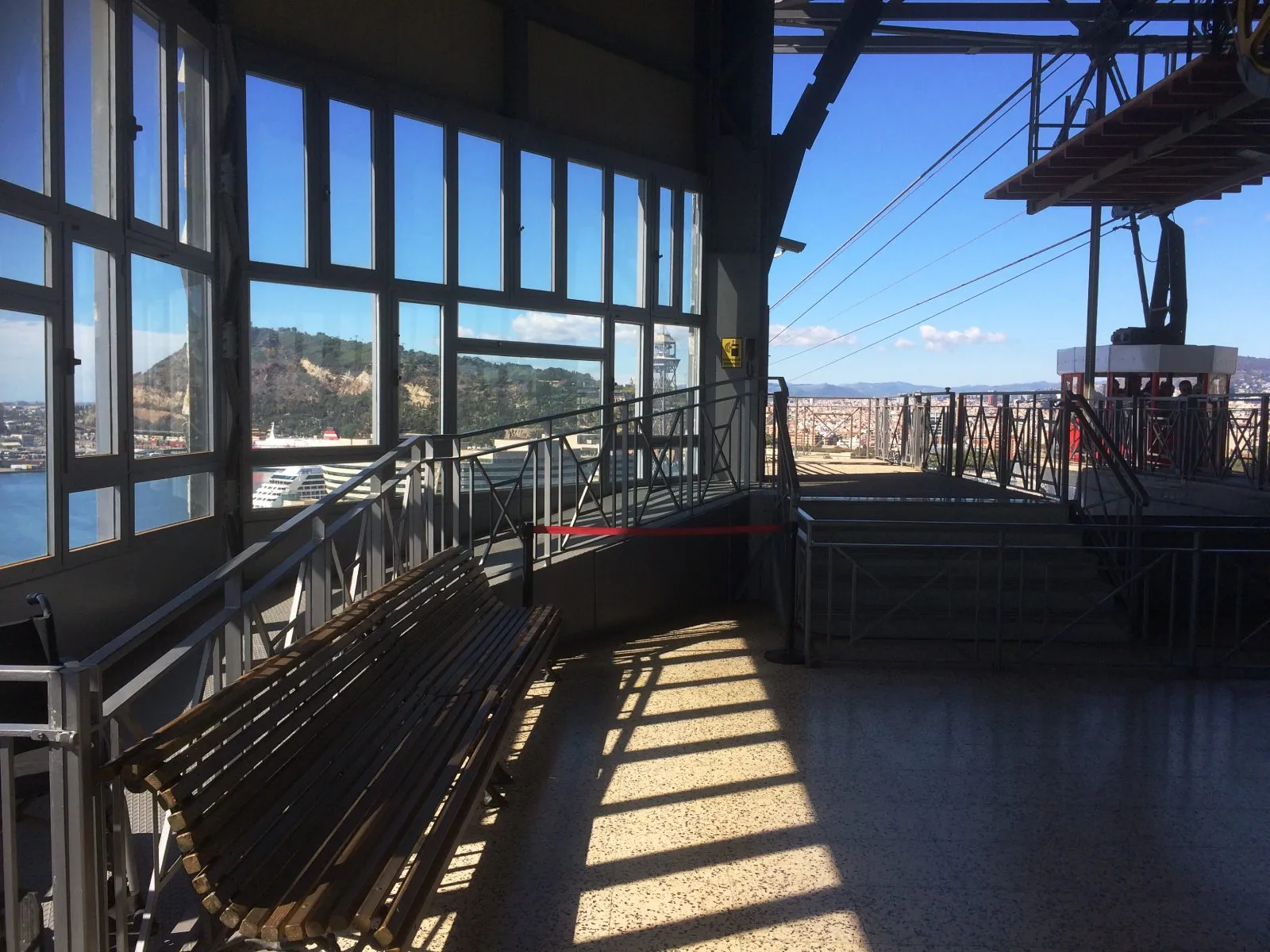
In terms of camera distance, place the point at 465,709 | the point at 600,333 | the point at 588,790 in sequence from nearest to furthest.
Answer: the point at 465,709 → the point at 588,790 → the point at 600,333

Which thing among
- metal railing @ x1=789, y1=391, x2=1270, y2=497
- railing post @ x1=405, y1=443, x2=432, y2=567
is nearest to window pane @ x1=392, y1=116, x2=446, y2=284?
railing post @ x1=405, y1=443, x2=432, y2=567

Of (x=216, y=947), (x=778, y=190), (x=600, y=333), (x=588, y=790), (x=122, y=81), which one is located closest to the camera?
(x=216, y=947)

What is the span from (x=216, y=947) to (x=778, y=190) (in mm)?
10181

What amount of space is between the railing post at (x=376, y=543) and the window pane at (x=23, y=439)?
5.16 ft

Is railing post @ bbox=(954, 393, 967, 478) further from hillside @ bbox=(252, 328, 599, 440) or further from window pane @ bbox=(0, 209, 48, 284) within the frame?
window pane @ bbox=(0, 209, 48, 284)

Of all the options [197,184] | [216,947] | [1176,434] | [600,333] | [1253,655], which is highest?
[197,184]

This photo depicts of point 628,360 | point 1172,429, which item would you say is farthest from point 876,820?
point 1172,429

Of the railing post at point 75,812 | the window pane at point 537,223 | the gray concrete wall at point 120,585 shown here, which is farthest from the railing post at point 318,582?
the window pane at point 537,223

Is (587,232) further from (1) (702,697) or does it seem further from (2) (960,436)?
(1) (702,697)

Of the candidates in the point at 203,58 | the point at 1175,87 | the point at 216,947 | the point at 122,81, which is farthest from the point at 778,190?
the point at 216,947

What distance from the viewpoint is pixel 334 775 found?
2.92m

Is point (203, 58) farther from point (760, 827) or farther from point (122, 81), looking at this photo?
point (760, 827)

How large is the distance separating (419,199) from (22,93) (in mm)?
3662

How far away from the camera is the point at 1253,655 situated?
24.5 feet
